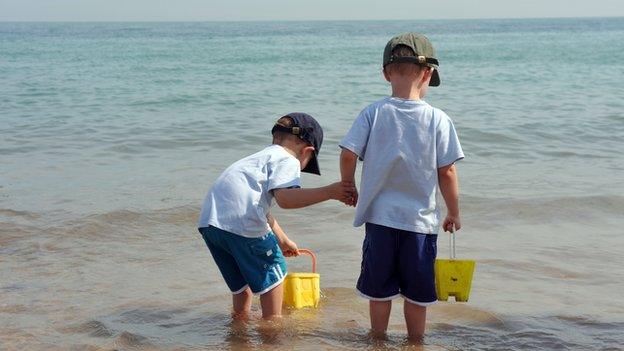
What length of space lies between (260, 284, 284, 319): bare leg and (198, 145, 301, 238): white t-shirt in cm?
35

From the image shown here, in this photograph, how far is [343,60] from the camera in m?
34.6

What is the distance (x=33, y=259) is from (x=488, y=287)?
310cm

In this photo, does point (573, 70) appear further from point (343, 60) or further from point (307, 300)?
point (307, 300)

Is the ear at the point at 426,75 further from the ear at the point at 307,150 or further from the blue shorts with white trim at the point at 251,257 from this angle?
the blue shorts with white trim at the point at 251,257

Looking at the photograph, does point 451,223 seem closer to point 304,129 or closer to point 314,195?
point 314,195

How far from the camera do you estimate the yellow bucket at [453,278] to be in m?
4.07

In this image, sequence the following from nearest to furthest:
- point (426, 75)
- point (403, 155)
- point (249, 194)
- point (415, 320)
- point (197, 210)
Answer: point (403, 155), point (426, 75), point (249, 194), point (415, 320), point (197, 210)

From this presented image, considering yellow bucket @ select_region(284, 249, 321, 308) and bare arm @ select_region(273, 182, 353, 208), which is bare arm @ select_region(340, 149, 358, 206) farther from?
yellow bucket @ select_region(284, 249, 321, 308)

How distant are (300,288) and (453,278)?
0.98 metres

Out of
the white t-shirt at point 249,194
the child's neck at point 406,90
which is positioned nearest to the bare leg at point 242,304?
the white t-shirt at point 249,194

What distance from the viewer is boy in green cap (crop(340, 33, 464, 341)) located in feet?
12.6

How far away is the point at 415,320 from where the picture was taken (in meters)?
4.20

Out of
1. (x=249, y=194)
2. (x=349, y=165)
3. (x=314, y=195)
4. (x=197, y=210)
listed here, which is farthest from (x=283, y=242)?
(x=197, y=210)

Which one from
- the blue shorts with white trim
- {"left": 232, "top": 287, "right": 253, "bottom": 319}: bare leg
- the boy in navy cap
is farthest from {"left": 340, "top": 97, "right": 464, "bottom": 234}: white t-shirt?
{"left": 232, "top": 287, "right": 253, "bottom": 319}: bare leg
